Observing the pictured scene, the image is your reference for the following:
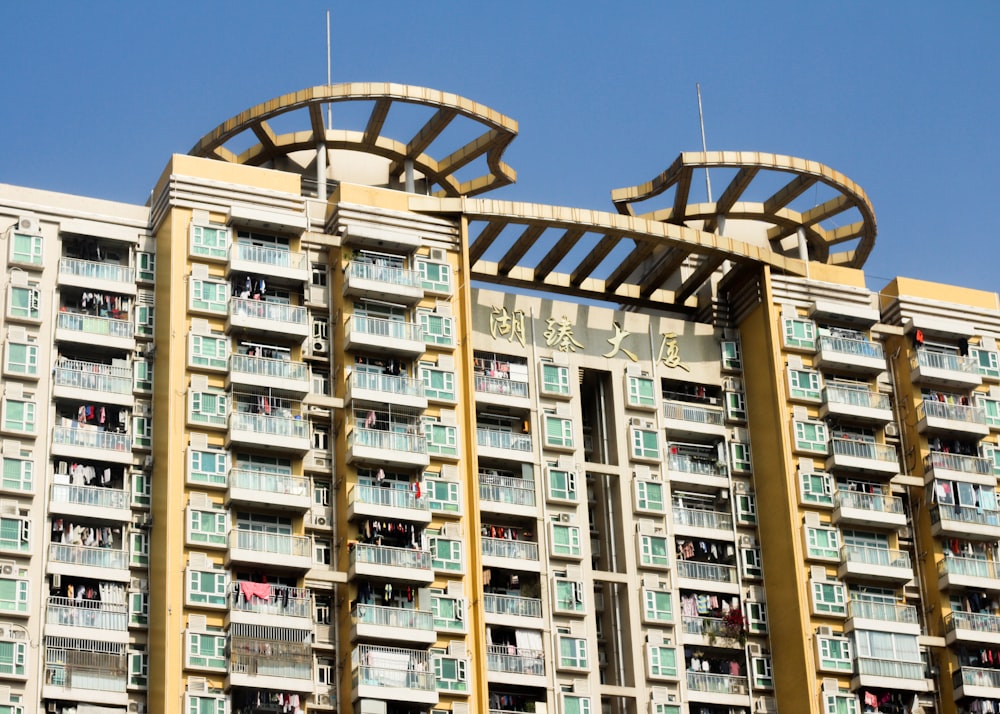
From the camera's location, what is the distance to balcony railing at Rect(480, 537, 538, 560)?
263ft

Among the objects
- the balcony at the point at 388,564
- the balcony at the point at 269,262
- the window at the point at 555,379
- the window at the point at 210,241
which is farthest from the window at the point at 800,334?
the window at the point at 210,241

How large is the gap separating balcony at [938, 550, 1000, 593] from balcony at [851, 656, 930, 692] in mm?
4074

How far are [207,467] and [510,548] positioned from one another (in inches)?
503

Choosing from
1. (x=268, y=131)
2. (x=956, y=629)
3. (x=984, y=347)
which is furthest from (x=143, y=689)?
(x=984, y=347)

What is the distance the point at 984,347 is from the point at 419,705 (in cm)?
3248

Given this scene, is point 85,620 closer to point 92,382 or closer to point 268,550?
point 268,550

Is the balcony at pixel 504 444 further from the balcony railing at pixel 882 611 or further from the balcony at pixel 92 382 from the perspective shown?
the balcony railing at pixel 882 611

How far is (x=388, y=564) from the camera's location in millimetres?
75688

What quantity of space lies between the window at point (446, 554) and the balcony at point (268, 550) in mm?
4880

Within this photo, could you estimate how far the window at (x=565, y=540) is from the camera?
81.1m

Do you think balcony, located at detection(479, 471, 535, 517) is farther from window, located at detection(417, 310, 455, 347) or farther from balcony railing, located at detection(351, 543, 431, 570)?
window, located at detection(417, 310, 455, 347)

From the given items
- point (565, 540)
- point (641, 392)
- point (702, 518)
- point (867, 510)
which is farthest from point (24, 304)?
point (867, 510)

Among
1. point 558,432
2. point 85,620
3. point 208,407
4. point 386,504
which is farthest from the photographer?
point 558,432

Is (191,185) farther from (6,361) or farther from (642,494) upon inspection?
(642,494)
